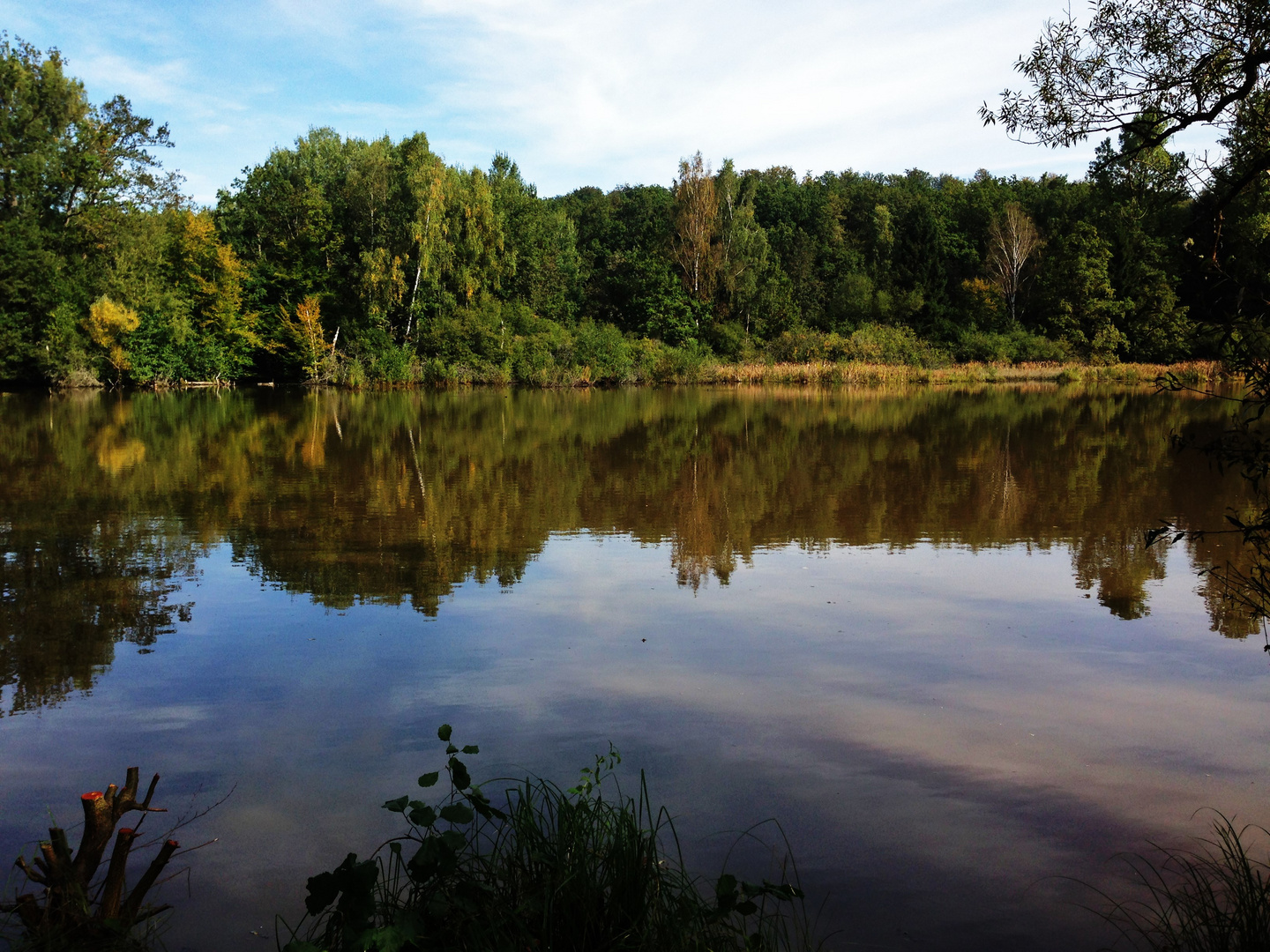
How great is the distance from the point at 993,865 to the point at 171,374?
159ft

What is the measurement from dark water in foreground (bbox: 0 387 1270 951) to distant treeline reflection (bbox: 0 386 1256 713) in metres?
0.08

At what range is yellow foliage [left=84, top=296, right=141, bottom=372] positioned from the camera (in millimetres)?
41594

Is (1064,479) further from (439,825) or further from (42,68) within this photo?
(42,68)

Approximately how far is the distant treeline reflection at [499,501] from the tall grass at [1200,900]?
3879mm

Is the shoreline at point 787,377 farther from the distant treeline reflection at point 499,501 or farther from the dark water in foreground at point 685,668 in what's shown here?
the dark water in foreground at point 685,668

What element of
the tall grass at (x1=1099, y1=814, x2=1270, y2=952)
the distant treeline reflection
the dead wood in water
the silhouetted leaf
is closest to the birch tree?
the distant treeline reflection

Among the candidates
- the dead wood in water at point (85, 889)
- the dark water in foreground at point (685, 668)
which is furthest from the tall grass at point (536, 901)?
the dark water in foreground at point (685, 668)

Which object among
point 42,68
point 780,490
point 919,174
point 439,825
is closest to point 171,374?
point 42,68

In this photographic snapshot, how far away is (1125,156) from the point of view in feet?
17.6

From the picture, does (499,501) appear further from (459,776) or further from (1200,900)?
(1200,900)

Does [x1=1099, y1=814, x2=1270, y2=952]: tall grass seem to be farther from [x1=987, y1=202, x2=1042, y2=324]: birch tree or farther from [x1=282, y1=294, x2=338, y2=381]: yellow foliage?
[x1=987, y1=202, x2=1042, y2=324]: birch tree

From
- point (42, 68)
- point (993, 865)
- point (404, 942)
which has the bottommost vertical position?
point (993, 865)

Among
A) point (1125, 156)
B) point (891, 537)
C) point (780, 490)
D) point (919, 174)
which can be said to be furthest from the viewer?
point (919, 174)

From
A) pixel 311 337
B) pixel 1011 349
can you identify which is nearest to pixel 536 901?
pixel 311 337
